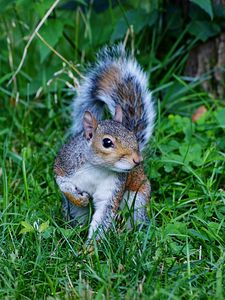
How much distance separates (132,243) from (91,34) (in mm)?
1863

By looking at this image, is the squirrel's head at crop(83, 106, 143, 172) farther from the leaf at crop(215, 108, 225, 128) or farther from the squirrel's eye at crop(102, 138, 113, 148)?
the leaf at crop(215, 108, 225, 128)

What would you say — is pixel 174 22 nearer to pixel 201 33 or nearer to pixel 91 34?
pixel 201 33

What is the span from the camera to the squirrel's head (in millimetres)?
2840

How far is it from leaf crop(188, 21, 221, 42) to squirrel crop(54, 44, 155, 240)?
72cm

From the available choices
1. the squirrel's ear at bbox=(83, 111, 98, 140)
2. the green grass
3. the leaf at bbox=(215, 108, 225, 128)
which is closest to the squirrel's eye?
the squirrel's ear at bbox=(83, 111, 98, 140)

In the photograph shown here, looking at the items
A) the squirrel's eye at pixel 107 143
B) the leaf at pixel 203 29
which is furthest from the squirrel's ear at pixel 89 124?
the leaf at pixel 203 29

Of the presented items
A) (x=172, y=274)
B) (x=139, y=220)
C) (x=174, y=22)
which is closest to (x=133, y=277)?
(x=172, y=274)

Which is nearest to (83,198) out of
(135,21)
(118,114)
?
(118,114)

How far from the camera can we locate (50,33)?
3902mm

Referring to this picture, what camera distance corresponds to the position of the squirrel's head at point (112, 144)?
284cm

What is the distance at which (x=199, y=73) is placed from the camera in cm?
425

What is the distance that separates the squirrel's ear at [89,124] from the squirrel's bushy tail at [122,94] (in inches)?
12.0

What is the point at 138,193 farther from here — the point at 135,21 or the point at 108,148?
the point at 135,21

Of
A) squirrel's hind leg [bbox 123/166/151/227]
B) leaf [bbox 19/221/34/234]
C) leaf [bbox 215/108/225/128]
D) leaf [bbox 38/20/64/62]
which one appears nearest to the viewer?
leaf [bbox 19/221/34/234]
